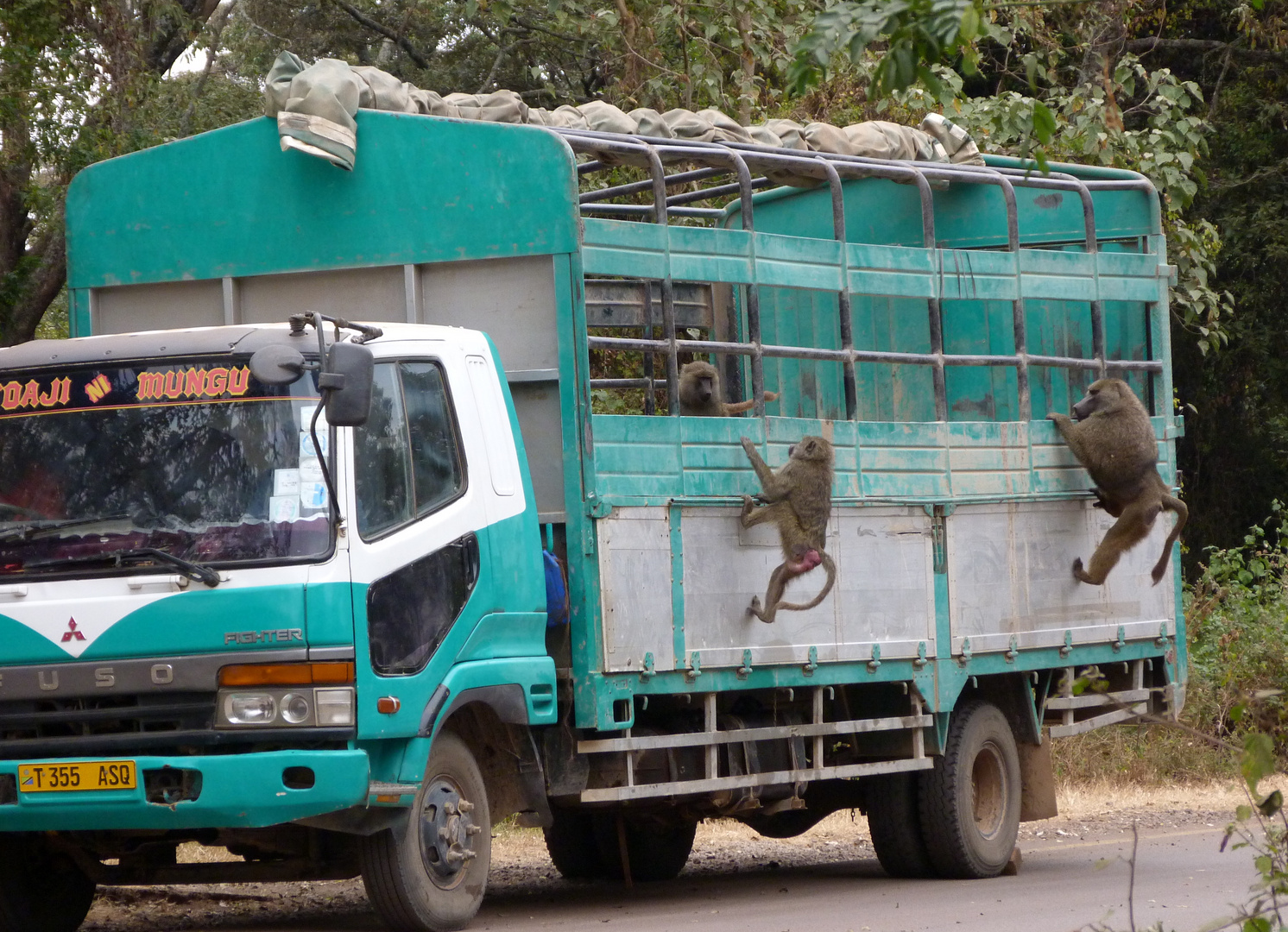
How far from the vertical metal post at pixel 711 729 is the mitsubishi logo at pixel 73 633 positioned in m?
2.82

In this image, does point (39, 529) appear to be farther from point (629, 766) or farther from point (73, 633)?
point (629, 766)

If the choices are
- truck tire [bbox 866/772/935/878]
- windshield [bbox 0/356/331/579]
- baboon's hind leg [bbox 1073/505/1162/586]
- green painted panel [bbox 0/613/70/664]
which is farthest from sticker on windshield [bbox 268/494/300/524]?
baboon's hind leg [bbox 1073/505/1162/586]

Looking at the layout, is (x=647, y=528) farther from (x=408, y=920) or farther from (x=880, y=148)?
(x=880, y=148)

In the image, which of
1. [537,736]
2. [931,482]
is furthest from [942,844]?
[537,736]

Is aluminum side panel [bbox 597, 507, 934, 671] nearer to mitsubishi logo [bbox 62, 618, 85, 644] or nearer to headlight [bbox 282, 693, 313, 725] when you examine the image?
headlight [bbox 282, 693, 313, 725]

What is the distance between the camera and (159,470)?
6535 mm

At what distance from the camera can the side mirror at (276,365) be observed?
633 centimetres

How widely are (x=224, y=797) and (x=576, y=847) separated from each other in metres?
4.02

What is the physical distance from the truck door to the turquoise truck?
17mm

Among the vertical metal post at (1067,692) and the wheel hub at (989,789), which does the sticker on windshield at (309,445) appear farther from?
the vertical metal post at (1067,692)

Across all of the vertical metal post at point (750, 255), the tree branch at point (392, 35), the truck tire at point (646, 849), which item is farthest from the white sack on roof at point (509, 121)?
the tree branch at point (392, 35)

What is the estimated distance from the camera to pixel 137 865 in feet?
23.2

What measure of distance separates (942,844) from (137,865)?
164 inches

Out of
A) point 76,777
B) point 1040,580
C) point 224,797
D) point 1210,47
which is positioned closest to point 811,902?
point 1040,580
